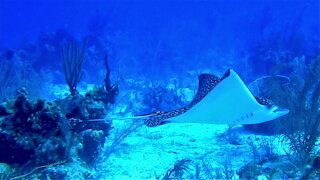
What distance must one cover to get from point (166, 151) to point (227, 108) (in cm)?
249

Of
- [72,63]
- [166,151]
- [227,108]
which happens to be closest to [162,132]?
[166,151]

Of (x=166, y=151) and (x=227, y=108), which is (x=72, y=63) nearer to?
(x=166, y=151)

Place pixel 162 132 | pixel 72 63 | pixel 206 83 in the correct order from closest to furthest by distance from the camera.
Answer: pixel 206 83 → pixel 72 63 → pixel 162 132

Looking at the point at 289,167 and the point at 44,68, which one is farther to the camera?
the point at 44,68

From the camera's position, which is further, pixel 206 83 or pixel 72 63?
pixel 72 63

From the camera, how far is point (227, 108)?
4.88 m

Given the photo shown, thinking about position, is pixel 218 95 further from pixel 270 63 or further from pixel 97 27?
pixel 97 27

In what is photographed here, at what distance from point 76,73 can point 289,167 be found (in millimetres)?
5033

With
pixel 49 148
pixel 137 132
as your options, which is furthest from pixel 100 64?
pixel 49 148

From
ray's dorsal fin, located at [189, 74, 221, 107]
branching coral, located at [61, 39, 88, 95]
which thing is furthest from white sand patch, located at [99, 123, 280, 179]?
branching coral, located at [61, 39, 88, 95]

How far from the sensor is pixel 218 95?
4.74m

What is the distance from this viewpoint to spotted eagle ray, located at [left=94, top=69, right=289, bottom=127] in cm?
463

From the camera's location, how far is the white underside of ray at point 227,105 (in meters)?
4.62

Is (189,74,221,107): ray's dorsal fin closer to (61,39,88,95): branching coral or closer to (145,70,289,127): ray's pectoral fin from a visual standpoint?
(145,70,289,127): ray's pectoral fin
